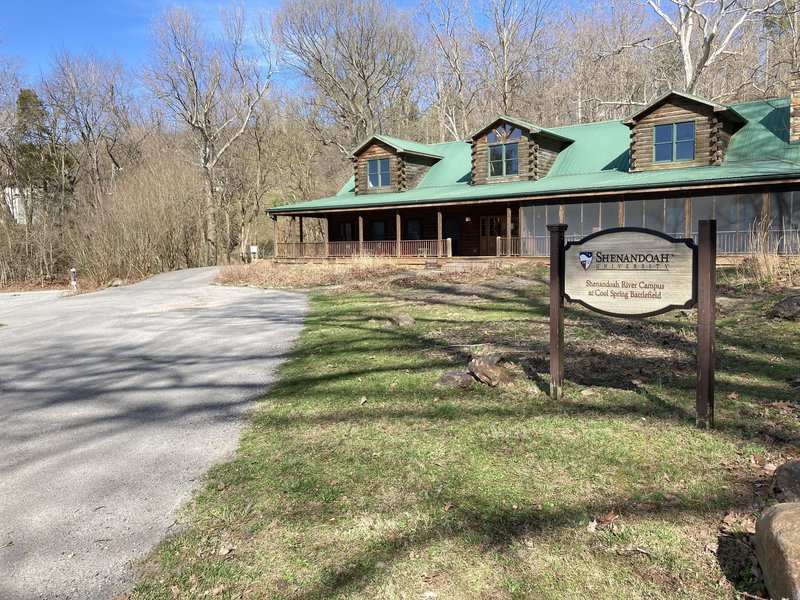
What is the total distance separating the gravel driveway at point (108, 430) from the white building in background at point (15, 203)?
2977cm

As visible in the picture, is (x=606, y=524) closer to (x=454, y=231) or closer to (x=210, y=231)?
(x=454, y=231)

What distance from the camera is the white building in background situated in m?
36.0

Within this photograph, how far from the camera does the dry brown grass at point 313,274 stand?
2092 cm

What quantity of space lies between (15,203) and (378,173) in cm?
2867

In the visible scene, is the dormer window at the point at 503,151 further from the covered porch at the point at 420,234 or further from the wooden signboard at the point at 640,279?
the wooden signboard at the point at 640,279

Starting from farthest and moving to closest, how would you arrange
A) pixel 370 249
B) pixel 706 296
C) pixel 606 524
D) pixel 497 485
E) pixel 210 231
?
pixel 210 231
pixel 370 249
pixel 706 296
pixel 497 485
pixel 606 524

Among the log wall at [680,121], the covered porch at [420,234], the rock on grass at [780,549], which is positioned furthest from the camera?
the covered porch at [420,234]

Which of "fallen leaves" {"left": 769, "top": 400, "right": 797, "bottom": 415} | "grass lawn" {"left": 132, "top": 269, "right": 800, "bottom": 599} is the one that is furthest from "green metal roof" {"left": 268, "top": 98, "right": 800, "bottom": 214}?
"fallen leaves" {"left": 769, "top": 400, "right": 797, "bottom": 415}

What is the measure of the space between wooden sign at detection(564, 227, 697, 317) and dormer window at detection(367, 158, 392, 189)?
998 inches

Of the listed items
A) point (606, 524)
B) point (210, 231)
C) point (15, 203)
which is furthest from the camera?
point (15, 203)

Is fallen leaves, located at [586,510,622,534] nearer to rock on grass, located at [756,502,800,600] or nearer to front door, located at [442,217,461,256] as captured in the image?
rock on grass, located at [756,502,800,600]

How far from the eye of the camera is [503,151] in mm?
25844

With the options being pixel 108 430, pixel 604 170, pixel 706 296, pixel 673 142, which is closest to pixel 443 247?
pixel 604 170

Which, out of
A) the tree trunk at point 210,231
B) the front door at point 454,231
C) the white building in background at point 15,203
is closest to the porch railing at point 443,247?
the front door at point 454,231
